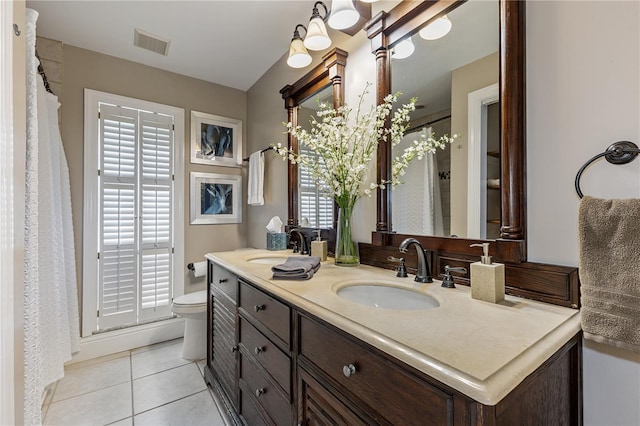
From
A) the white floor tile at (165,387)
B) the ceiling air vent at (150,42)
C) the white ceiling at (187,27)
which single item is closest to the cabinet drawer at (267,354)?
the white floor tile at (165,387)

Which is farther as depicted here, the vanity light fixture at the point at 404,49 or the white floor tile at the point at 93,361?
the white floor tile at the point at 93,361

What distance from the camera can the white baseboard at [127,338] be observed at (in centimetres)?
237

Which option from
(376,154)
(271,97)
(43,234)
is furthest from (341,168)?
(43,234)

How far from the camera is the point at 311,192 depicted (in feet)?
6.86

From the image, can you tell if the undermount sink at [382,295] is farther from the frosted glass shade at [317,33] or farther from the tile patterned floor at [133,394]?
the frosted glass shade at [317,33]

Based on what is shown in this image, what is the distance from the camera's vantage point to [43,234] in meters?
1.72

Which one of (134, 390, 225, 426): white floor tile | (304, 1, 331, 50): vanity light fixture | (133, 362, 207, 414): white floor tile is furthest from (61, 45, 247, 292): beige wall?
(304, 1, 331, 50): vanity light fixture

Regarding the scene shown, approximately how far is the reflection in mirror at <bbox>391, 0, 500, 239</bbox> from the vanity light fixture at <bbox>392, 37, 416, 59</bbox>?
0.02 m

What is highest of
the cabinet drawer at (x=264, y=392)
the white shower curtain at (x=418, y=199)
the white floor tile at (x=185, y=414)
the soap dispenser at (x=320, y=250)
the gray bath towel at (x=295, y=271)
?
the white shower curtain at (x=418, y=199)

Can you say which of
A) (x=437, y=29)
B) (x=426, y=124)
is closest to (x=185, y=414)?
(x=426, y=124)

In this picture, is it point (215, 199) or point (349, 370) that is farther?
point (215, 199)

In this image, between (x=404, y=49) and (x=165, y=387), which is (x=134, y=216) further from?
(x=404, y=49)

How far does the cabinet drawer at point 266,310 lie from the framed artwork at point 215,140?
1.93 m

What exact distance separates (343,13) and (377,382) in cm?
157
